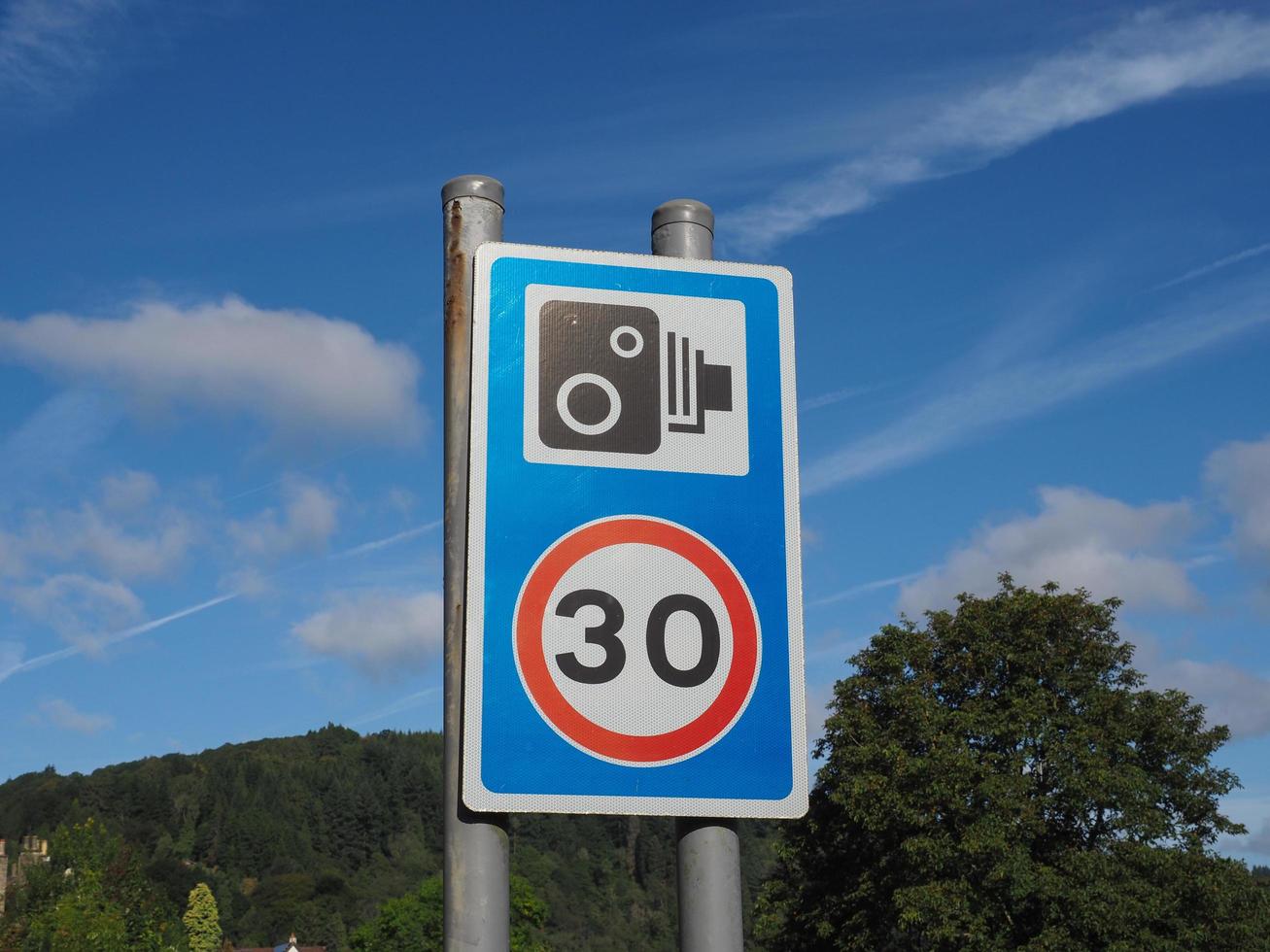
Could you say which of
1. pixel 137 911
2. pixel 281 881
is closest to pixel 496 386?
pixel 137 911

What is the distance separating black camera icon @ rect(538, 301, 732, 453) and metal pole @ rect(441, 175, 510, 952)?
0.23 meters

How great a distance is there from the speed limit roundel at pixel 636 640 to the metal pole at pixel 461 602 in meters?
0.19

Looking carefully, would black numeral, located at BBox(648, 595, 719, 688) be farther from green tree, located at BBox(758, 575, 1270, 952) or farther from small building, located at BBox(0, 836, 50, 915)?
small building, located at BBox(0, 836, 50, 915)

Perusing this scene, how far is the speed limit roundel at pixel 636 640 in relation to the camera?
10.7 ft

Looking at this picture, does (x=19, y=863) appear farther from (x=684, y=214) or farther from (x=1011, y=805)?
(x=684, y=214)

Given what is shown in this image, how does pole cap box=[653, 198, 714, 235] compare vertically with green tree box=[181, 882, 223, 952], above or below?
above

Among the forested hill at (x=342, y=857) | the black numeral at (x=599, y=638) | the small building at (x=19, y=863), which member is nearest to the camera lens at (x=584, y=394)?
the black numeral at (x=599, y=638)

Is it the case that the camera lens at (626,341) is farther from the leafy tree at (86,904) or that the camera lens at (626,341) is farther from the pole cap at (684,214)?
the leafy tree at (86,904)

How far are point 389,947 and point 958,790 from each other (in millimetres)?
75655

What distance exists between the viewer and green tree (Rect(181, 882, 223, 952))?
143 m

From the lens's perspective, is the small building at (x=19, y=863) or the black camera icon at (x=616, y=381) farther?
the small building at (x=19, y=863)

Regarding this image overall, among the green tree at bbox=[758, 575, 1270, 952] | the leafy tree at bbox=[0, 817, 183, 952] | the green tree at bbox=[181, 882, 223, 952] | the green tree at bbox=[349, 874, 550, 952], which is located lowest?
the green tree at bbox=[181, 882, 223, 952]

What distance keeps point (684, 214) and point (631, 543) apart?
99 centimetres

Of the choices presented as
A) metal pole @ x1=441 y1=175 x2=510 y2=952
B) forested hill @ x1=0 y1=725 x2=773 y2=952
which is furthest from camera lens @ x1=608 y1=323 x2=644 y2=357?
forested hill @ x1=0 y1=725 x2=773 y2=952
